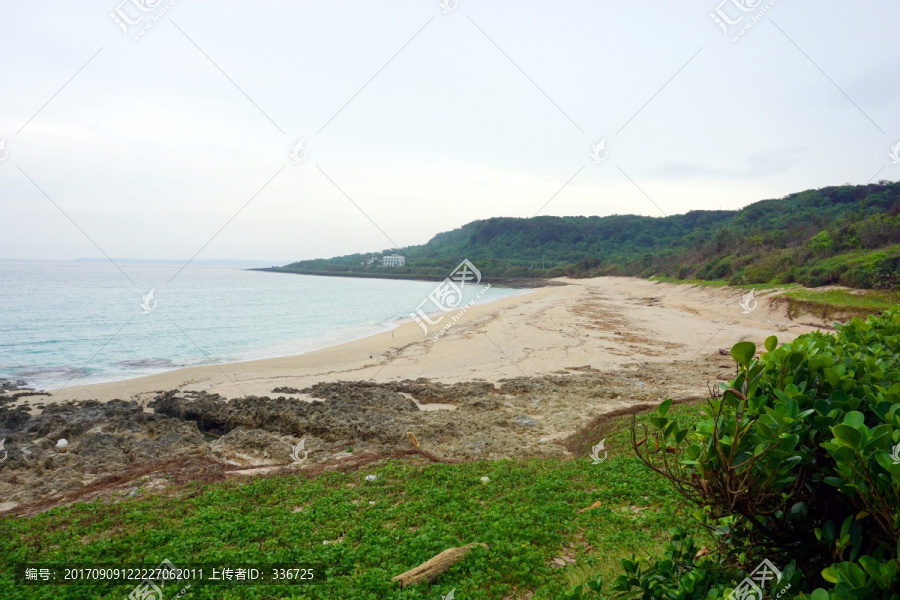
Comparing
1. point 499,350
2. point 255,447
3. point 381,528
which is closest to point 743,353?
point 381,528

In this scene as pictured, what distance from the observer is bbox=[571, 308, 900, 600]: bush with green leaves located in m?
1.43

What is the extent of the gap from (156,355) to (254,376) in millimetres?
8903

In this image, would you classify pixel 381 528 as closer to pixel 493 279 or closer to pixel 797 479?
pixel 797 479

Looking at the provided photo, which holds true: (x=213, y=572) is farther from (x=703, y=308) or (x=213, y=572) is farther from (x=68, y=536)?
(x=703, y=308)

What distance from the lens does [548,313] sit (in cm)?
3353

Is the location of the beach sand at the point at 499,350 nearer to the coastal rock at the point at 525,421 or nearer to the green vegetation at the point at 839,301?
the green vegetation at the point at 839,301

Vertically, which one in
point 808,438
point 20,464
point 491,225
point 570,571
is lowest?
point 20,464

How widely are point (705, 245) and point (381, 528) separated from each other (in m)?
66.8

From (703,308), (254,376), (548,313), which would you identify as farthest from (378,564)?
(703,308)

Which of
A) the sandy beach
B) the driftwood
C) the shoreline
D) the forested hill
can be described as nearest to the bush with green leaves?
the driftwood

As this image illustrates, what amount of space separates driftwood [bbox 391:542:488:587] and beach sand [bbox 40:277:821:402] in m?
11.1

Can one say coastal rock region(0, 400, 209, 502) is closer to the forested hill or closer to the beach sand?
the beach sand

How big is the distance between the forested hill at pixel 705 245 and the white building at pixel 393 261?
265 cm

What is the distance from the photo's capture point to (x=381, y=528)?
231 inches
